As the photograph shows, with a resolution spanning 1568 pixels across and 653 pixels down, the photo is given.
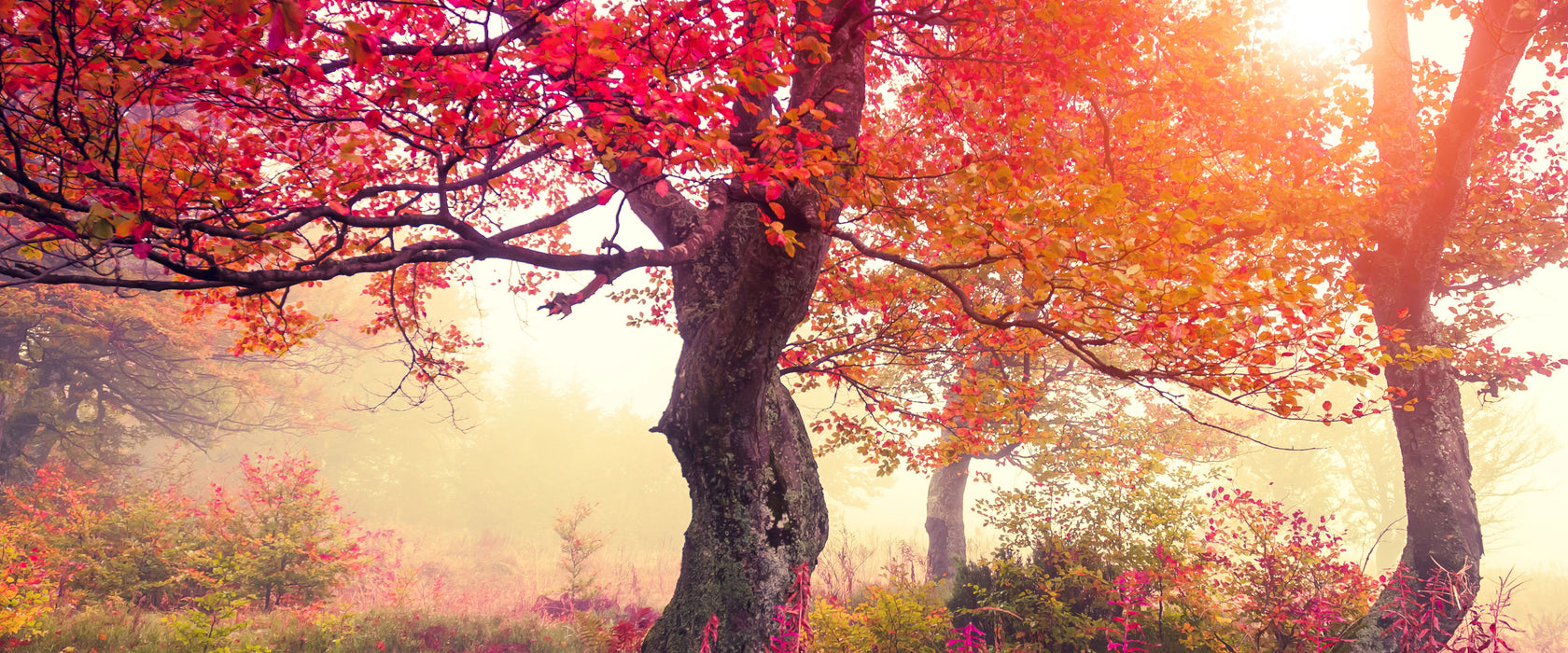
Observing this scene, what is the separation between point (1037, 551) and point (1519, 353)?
6297 millimetres

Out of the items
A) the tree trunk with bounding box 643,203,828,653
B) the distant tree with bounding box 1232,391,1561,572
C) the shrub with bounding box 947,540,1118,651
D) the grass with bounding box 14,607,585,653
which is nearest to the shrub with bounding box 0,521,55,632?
the grass with bounding box 14,607,585,653

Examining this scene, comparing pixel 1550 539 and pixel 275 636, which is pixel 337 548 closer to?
pixel 275 636

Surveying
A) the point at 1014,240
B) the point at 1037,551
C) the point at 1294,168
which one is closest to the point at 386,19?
the point at 1014,240

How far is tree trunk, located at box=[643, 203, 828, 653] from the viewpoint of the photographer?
4.97 m

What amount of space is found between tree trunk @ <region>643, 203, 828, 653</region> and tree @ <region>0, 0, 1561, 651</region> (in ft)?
0.08

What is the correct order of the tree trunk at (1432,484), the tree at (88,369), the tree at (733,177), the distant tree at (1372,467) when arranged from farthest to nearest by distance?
the distant tree at (1372,467)
the tree at (88,369)
the tree trunk at (1432,484)
the tree at (733,177)

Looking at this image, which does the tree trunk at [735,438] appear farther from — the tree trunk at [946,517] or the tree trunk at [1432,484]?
the tree trunk at [946,517]

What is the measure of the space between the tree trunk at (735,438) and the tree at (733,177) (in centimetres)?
3

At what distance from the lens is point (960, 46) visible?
732 cm

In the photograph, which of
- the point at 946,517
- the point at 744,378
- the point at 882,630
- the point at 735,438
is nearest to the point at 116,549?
the point at 735,438

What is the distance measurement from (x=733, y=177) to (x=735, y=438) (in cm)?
227

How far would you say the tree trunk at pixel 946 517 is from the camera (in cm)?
1371

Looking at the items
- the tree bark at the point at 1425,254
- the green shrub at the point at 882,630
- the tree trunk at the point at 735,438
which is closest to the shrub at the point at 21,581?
the tree trunk at the point at 735,438

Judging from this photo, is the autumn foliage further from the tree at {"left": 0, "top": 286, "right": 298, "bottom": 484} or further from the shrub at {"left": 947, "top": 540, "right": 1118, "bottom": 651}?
the shrub at {"left": 947, "top": 540, "right": 1118, "bottom": 651}
